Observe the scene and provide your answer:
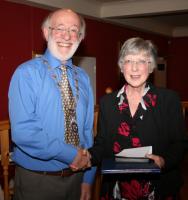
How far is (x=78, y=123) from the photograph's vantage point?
70.7 inches

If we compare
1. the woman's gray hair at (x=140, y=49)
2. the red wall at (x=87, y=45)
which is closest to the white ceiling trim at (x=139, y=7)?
the red wall at (x=87, y=45)

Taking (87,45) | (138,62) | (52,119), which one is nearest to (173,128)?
(138,62)

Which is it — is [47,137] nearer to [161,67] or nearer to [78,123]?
[78,123]

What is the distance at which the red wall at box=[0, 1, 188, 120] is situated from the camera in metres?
4.22

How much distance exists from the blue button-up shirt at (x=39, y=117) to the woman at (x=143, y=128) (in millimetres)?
211

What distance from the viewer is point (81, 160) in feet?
5.62

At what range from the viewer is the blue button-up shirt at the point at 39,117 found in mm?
1585

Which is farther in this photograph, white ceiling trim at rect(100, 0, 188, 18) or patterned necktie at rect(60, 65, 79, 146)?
white ceiling trim at rect(100, 0, 188, 18)

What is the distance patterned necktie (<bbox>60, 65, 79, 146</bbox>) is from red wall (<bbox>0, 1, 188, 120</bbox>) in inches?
103

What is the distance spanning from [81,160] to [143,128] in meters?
0.39

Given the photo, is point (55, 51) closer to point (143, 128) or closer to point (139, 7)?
point (143, 128)

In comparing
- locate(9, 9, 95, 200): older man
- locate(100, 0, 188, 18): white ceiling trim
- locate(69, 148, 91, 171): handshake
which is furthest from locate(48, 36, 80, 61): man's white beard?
locate(100, 0, 188, 18): white ceiling trim

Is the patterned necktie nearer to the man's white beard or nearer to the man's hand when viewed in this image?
the man's white beard

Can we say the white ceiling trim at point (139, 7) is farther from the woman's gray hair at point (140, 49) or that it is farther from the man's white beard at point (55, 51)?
the man's white beard at point (55, 51)
